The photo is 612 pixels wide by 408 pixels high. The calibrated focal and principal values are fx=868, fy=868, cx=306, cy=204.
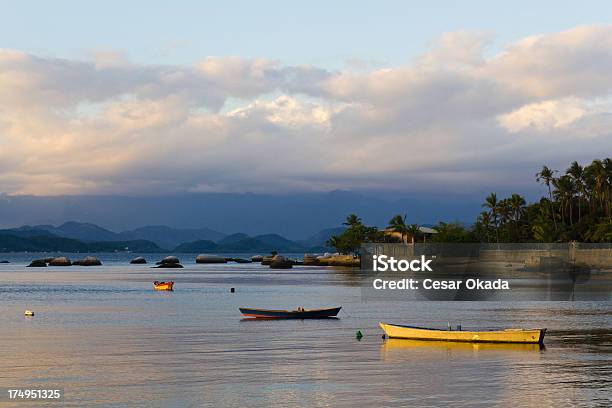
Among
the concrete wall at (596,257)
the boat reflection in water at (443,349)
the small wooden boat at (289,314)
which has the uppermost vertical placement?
the concrete wall at (596,257)

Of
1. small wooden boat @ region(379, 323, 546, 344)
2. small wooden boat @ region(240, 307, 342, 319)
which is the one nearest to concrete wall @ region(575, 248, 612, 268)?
small wooden boat @ region(240, 307, 342, 319)

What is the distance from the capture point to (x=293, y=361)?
57625 mm

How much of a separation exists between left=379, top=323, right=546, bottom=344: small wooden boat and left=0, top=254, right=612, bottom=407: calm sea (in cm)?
139

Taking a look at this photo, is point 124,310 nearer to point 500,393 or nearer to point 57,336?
point 57,336

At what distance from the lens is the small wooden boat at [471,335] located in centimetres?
6606

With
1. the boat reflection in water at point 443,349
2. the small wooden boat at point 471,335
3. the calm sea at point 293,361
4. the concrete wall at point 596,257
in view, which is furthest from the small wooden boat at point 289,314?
the concrete wall at point 596,257

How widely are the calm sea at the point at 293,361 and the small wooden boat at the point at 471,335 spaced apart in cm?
139

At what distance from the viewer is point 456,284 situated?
565 feet

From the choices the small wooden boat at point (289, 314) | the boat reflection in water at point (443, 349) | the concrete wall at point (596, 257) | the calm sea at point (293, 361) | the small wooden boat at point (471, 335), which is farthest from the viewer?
the concrete wall at point (596, 257)

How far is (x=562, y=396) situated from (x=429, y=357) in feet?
53.5

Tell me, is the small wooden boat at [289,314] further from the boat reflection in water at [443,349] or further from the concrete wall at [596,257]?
the concrete wall at [596,257]

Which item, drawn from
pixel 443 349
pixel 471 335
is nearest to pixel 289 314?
pixel 471 335

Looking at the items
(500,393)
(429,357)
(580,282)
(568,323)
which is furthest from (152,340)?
(580,282)

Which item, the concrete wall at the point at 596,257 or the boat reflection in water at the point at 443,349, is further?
the concrete wall at the point at 596,257
